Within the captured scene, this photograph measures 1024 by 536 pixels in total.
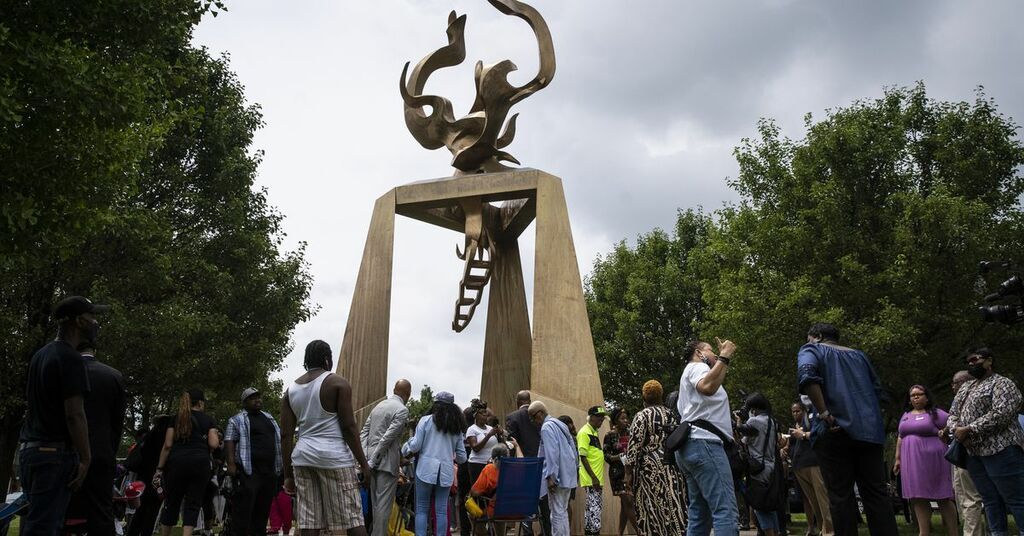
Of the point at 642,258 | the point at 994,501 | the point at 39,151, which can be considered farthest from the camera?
the point at 642,258

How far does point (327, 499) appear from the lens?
6.55 m

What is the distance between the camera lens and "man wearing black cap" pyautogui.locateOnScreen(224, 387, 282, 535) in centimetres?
930

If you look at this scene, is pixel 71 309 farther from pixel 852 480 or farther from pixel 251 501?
pixel 852 480

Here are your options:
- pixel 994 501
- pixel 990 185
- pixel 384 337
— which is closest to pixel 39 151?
pixel 384 337

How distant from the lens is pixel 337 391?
21.4 ft

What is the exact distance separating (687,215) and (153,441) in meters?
32.2

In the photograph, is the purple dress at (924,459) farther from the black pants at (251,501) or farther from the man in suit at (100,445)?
the man in suit at (100,445)

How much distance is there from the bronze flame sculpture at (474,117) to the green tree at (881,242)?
8.75m

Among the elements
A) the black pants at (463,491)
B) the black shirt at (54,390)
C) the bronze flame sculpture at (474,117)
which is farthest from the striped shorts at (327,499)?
the bronze flame sculpture at (474,117)

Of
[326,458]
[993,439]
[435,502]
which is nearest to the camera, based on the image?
[326,458]

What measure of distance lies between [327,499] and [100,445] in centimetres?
156

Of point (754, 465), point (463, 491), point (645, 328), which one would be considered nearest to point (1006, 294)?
point (754, 465)

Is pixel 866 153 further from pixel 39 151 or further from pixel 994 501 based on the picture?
pixel 39 151

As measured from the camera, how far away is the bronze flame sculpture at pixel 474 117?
17.3 metres
